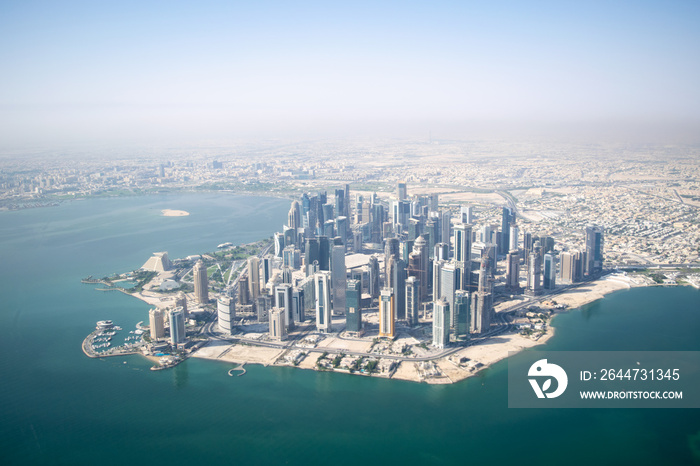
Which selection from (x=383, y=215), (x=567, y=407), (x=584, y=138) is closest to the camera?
(x=567, y=407)

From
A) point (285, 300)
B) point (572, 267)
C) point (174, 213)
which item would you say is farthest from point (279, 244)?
point (174, 213)

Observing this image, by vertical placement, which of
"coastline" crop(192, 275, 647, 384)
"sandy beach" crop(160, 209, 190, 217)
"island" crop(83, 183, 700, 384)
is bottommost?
"coastline" crop(192, 275, 647, 384)

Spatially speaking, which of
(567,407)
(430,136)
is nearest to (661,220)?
(567,407)

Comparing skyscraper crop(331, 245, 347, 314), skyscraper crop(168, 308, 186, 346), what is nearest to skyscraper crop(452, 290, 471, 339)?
skyscraper crop(331, 245, 347, 314)

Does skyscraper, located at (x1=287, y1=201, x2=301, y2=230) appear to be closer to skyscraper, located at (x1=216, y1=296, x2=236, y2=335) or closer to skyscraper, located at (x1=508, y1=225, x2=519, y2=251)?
skyscraper, located at (x1=508, y1=225, x2=519, y2=251)

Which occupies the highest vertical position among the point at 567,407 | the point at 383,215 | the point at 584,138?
the point at 584,138

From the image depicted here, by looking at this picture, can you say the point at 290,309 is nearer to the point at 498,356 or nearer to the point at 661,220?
the point at 498,356

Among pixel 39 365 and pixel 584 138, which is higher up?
pixel 584 138

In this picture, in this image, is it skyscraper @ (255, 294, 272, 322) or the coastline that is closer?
the coastline
